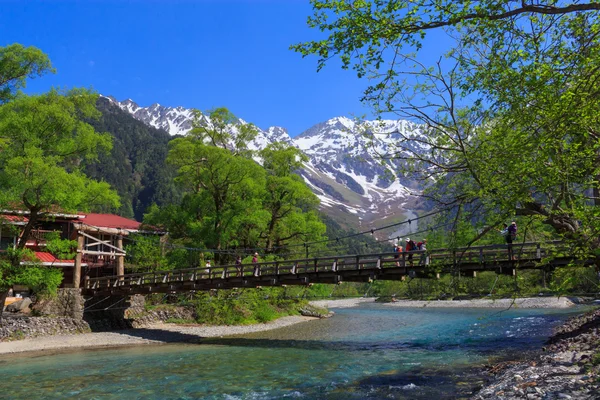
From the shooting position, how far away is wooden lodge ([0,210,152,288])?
23922 mm

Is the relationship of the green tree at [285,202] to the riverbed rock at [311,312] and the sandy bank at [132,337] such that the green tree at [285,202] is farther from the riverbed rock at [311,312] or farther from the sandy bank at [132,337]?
the riverbed rock at [311,312]

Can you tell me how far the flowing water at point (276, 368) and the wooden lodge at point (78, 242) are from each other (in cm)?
755

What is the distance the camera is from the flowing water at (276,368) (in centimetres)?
1115

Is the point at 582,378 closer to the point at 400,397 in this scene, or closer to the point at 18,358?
the point at 400,397

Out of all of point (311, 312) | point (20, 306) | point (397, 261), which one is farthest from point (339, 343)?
point (311, 312)

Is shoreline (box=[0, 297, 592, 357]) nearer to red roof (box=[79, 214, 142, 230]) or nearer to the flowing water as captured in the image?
the flowing water

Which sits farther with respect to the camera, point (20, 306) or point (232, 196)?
point (232, 196)

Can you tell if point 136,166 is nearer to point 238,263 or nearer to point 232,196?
point 232,196

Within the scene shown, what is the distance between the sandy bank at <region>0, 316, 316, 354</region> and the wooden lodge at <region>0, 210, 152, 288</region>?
3.58 metres

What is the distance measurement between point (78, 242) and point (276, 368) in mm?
14704

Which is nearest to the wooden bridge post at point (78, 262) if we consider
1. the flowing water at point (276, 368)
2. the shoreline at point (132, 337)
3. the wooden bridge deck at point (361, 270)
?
the wooden bridge deck at point (361, 270)

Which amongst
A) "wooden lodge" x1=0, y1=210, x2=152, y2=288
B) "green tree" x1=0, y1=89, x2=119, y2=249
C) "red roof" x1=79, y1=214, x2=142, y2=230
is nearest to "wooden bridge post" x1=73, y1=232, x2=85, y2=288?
"wooden lodge" x1=0, y1=210, x2=152, y2=288

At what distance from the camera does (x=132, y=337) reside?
21.8 metres

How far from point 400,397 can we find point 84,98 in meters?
19.1
